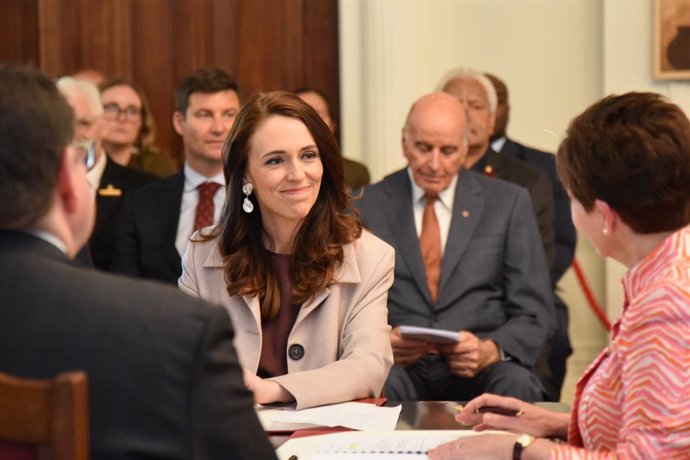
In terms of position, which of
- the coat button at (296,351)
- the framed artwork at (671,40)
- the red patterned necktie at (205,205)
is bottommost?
the coat button at (296,351)

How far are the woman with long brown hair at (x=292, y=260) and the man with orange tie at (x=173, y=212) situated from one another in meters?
1.37

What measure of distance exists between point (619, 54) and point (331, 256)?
339cm

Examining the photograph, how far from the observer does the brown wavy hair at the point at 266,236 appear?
3.26 meters

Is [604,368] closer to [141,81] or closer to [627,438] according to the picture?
[627,438]

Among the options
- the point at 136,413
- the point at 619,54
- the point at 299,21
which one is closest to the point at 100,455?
the point at 136,413

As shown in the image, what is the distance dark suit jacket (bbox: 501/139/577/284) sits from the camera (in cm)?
547

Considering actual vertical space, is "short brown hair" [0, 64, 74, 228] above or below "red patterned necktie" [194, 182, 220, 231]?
above

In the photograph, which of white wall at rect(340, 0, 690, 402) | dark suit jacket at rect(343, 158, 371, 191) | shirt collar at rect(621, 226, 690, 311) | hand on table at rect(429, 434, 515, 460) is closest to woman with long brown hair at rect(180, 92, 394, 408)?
hand on table at rect(429, 434, 515, 460)

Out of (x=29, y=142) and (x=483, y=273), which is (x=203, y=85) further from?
(x=29, y=142)

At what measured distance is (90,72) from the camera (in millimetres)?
6770

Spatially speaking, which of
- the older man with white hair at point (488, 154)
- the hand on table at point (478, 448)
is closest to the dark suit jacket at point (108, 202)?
the older man with white hair at point (488, 154)

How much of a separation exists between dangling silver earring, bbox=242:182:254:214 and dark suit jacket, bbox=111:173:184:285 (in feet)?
4.77

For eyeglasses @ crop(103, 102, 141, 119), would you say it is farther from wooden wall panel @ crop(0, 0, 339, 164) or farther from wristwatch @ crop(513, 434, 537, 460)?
wristwatch @ crop(513, 434, 537, 460)

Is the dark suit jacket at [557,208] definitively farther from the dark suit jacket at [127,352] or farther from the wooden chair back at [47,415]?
the wooden chair back at [47,415]
